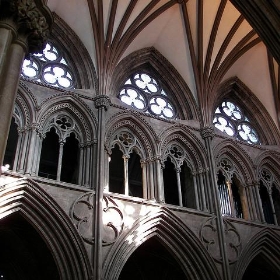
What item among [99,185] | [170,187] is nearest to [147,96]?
[170,187]

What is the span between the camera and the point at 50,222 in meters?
10.2

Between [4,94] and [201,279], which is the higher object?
[4,94]

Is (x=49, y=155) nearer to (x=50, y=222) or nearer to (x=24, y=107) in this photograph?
(x=24, y=107)

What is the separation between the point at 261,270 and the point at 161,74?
24.0ft

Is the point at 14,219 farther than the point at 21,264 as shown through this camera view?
No

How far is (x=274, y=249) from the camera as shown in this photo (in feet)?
42.2

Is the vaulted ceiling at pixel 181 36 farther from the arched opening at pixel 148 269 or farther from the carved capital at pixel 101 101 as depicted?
the arched opening at pixel 148 269

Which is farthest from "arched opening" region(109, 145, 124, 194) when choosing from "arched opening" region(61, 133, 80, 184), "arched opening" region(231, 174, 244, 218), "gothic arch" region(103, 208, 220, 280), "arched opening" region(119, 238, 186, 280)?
"gothic arch" region(103, 208, 220, 280)

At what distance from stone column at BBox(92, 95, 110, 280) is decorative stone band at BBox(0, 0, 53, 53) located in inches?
187

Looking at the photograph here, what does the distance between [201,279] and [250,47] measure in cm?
883

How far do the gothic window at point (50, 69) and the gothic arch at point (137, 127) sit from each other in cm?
183

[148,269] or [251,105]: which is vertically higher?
[251,105]

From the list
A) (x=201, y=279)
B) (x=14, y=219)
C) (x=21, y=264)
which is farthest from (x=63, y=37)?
(x=201, y=279)

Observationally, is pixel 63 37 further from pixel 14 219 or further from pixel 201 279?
pixel 201 279
